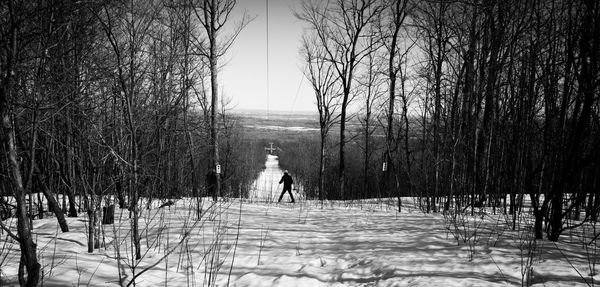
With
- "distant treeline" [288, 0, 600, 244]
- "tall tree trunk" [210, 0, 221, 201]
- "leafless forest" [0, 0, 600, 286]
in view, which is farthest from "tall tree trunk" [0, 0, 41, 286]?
"tall tree trunk" [210, 0, 221, 201]

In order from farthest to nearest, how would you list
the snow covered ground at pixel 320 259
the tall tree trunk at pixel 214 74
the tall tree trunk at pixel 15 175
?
the tall tree trunk at pixel 214 74 < the snow covered ground at pixel 320 259 < the tall tree trunk at pixel 15 175

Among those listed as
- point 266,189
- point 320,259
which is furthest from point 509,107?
point 266,189

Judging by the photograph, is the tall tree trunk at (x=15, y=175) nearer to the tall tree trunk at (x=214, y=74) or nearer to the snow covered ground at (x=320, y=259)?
the snow covered ground at (x=320, y=259)

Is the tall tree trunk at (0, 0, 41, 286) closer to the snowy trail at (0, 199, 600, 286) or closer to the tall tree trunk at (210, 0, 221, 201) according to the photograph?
the snowy trail at (0, 199, 600, 286)

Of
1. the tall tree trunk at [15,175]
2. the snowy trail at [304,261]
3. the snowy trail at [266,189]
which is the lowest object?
the snowy trail at [266,189]

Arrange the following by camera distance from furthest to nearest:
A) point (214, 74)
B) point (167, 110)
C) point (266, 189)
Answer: point (266, 189) < point (214, 74) < point (167, 110)

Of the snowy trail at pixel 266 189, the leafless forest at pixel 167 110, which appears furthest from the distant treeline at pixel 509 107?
the snowy trail at pixel 266 189

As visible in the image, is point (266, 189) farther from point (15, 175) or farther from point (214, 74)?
point (15, 175)

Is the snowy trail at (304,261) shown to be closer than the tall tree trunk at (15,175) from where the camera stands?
No

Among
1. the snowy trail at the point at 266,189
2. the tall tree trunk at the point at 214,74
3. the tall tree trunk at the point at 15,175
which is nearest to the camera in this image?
the tall tree trunk at the point at 15,175

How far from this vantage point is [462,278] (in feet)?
11.4

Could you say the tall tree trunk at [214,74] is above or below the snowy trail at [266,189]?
above

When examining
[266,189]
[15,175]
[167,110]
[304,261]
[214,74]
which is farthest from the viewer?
[266,189]

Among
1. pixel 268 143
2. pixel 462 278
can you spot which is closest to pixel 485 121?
pixel 462 278
